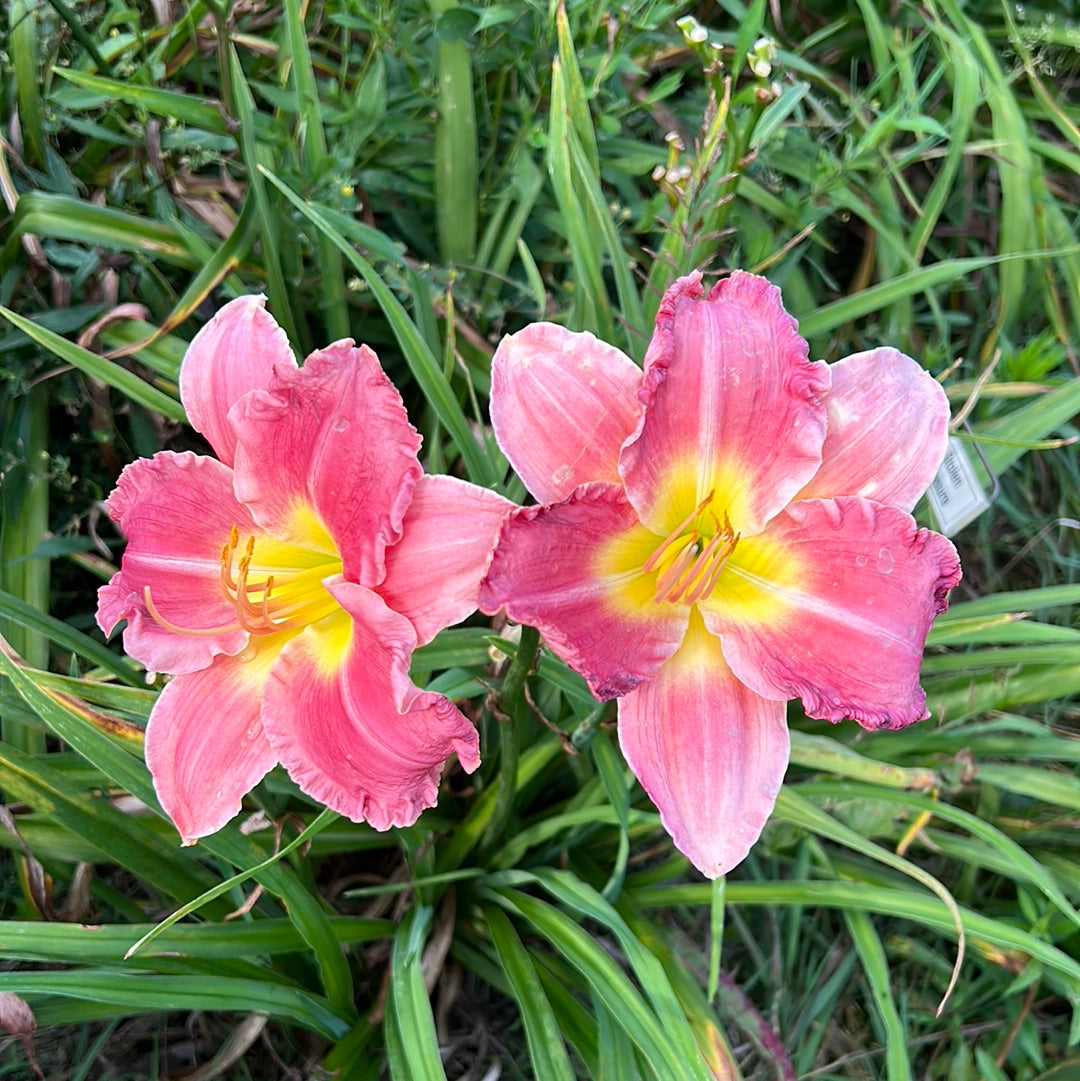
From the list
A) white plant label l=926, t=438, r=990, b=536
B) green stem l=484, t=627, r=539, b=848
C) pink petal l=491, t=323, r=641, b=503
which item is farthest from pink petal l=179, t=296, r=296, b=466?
white plant label l=926, t=438, r=990, b=536

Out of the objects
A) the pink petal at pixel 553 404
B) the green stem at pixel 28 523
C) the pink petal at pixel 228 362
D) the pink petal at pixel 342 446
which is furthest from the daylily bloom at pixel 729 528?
the green stem at pixel 28 523

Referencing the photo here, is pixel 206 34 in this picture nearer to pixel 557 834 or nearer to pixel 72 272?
pixel 72 272

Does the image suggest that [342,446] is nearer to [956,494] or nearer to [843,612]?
[843,612]

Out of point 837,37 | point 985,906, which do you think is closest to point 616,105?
point 837,37

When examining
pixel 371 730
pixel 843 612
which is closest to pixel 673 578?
pixel 843 612

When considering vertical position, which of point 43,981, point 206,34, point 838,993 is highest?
point 206,34

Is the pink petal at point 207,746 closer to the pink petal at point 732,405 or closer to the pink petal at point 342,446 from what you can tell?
the pink petal at point 342,446

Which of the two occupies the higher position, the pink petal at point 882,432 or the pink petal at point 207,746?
the pink petal at point 882,432
